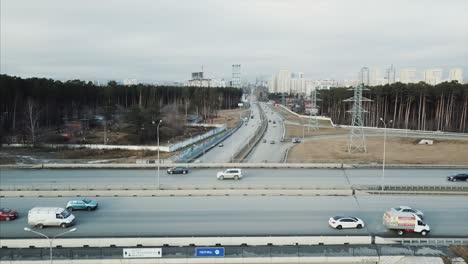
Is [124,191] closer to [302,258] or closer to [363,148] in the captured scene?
[302,258]

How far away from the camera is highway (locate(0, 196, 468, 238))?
64.8 ft

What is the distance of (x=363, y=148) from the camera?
47.0 m

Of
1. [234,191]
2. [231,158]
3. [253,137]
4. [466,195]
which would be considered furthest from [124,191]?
[253,137]

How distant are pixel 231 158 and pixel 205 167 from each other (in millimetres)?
8491

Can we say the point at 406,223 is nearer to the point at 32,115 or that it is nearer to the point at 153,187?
the point at 153,187

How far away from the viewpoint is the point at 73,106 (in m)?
75.2

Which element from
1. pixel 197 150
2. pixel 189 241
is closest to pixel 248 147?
pixel 197 150

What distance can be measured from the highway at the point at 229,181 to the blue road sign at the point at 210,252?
1053 cm

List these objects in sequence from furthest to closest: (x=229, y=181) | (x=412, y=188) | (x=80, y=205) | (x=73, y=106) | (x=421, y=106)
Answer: (x=73, y=106)
(x=421, y=106)
(x=229, y=181)
(x=412, y=188)
(x=80, y=205)

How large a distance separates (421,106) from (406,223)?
6038 cm

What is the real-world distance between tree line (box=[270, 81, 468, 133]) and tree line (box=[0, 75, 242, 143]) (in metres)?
35.3

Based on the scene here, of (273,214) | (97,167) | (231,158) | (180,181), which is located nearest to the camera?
(273,214)

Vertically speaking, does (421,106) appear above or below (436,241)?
above

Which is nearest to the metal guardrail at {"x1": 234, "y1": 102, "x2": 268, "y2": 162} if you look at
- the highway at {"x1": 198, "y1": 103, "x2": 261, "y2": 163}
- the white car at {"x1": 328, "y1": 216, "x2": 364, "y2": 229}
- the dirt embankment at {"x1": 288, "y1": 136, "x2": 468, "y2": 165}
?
the highway at {"x1": 198, "y1": 103, "x2": 261, "y2": 163}
